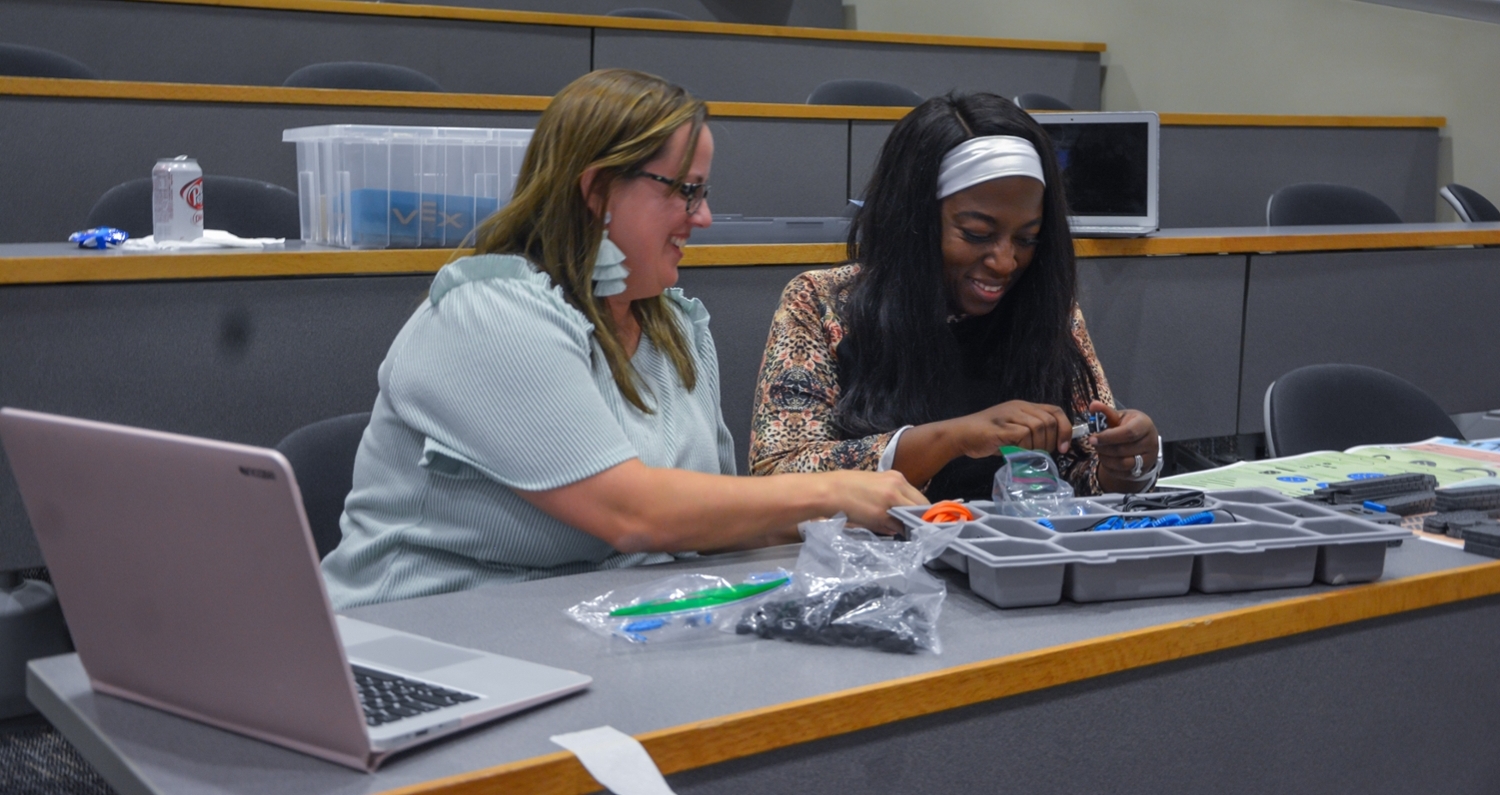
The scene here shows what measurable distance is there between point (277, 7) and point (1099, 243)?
8.16ft

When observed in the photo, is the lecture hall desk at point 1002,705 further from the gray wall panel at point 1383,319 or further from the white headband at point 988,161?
the gray wall panel at point 1383,319

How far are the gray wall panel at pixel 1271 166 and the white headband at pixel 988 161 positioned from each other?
234cm

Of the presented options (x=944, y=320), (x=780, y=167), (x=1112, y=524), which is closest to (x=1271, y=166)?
(x=780, y=167)

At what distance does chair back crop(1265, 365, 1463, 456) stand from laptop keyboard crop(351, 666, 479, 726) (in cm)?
145

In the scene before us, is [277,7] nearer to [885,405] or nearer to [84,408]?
[84,408]

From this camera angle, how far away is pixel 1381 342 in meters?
2.60

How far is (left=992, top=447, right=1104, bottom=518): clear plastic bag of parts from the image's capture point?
48.9 inches

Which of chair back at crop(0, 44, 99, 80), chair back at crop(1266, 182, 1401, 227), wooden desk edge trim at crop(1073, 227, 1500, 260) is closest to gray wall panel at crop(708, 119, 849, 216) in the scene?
wooden desk edge trim at crop(1073, 227, 1500, 260)

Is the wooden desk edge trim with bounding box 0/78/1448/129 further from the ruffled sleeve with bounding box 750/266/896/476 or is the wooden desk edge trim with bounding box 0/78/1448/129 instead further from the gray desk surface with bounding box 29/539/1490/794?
the gray desk surface with bounding box 29/539/1490/794

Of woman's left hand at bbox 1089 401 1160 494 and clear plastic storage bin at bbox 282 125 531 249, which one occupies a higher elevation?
clear plastic storage bin at bbox 282 125 531 249

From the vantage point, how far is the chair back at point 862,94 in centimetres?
389

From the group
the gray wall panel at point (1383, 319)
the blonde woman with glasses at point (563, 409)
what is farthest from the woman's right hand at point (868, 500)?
the gray wall panel at point (1383, 319)

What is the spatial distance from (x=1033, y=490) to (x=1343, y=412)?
88 centimetres

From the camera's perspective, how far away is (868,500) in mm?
1230
